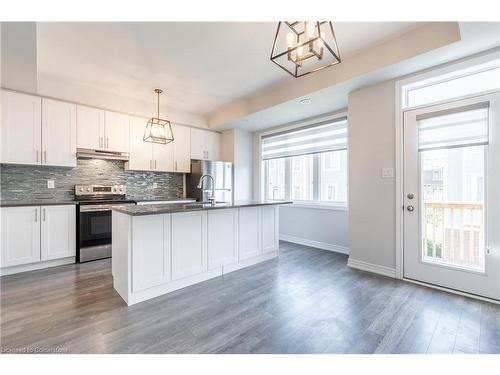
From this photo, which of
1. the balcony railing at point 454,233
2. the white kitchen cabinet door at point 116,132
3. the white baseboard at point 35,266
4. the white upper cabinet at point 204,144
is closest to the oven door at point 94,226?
the white baseboard at point 35,266

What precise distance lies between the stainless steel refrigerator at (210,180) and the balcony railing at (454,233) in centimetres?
350

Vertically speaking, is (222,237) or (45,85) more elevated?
(45,85)

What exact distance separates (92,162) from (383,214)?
15.3 feet

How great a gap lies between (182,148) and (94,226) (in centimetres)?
217

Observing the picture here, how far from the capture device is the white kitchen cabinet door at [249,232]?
318 cm

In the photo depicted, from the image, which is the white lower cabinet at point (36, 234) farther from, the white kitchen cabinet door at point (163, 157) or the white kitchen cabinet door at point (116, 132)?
the white kitchen cabinet door at point (163, 157)

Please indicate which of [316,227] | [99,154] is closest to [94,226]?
[99,154]

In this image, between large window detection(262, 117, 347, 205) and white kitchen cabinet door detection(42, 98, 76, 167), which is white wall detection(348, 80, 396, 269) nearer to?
large window detection(262, 117, 347, 205)

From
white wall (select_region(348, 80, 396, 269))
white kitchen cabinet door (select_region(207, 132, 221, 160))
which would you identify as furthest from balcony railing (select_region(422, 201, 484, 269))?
white kitchen cabinet door (select_region(207, 132, 221, 160))

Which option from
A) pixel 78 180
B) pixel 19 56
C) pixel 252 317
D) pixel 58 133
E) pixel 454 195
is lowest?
pixel 252 317

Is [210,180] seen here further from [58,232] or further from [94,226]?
[58,232]

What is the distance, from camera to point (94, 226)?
3545 millimetres
